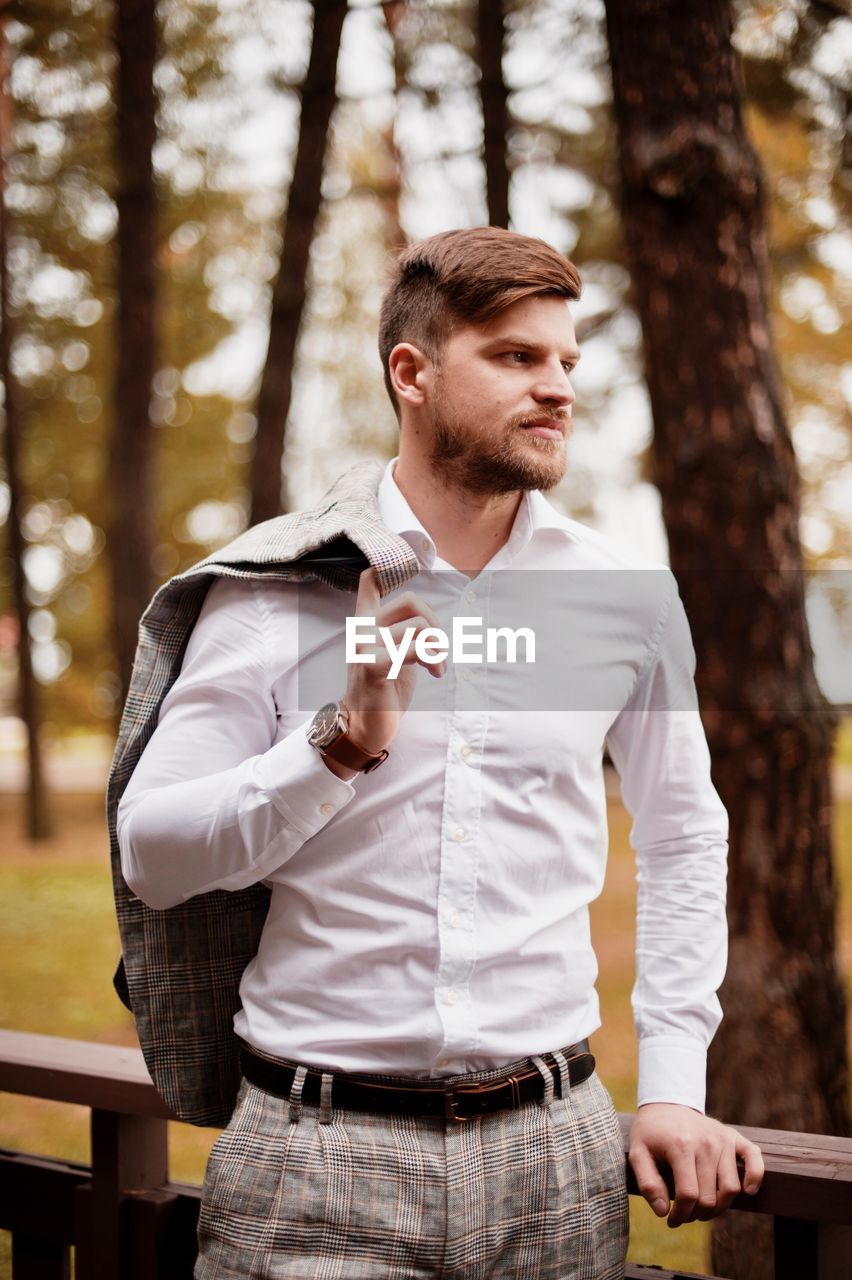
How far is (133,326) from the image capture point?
7340mm

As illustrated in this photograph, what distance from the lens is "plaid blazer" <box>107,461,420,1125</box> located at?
5.52ft

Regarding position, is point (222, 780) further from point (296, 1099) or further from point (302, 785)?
point (296, 1099)

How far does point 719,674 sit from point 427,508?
1844 millimetres

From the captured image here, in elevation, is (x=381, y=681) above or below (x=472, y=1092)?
above

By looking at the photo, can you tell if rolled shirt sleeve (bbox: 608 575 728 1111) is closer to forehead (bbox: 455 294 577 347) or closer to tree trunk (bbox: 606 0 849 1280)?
forehead (bbox: 455 294 577 347)

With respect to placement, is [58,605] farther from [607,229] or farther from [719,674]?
[719,674]

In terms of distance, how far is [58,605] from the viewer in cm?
1581

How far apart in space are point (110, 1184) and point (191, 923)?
0.57 metres

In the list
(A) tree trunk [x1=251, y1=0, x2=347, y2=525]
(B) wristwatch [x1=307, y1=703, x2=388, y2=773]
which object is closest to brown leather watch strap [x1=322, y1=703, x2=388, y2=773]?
(B) wristwatch [x1=307, y1=703, x2=388, y2=773]

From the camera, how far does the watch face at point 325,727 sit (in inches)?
56.9

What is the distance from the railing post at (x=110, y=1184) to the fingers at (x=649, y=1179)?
836 mm

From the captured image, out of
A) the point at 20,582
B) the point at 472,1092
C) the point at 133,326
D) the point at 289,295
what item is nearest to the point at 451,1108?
the point at 472,1092

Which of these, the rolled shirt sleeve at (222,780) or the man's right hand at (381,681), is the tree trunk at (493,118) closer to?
the rolled shirt sleeve at (222,780)

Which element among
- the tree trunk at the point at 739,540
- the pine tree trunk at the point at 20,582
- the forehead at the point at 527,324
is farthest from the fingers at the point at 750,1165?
the pine tree trunk at the point at 20,582
